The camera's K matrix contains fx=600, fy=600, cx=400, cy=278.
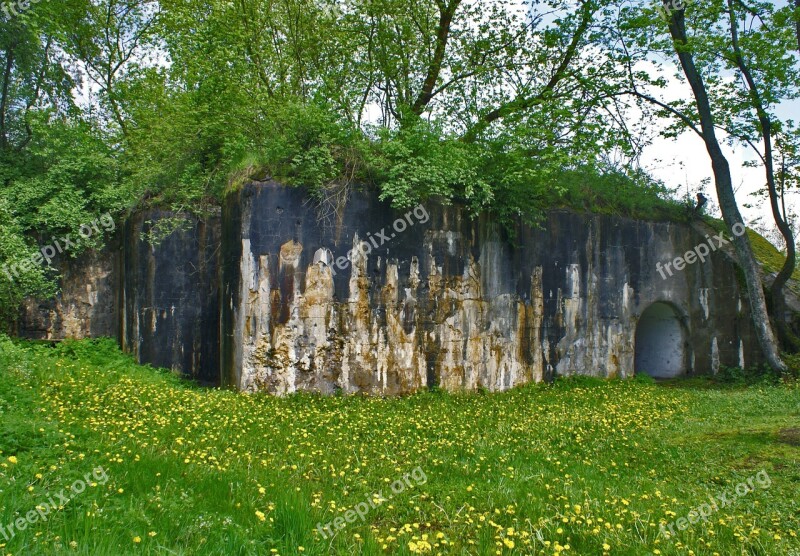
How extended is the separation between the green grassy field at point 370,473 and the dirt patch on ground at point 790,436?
4 centimetres

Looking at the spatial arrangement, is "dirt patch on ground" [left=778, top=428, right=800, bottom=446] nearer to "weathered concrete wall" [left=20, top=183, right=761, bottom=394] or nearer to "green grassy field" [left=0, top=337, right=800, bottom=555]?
"green grassy field" [left=0, top=337, right=800, bottom=555]

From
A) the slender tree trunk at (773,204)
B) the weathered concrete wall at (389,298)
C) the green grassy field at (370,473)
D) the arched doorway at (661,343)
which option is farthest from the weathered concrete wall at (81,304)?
the slender tree trunk at (773,204)

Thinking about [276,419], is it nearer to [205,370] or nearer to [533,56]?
[205,370]

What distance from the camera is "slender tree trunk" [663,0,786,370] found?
567 inches

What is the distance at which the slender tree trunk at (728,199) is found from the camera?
14.4 meters

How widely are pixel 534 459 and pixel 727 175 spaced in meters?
10.6

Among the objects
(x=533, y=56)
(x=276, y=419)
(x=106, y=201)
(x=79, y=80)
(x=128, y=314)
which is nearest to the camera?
(x=276, y=419)

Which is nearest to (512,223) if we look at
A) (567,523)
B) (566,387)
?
(566,387)

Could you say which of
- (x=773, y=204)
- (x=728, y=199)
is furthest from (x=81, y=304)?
(x=773, y=204)

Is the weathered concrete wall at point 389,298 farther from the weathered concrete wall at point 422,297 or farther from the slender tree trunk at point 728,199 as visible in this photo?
the slender tree trunk at point 728,199

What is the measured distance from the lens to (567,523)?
5.23 metres

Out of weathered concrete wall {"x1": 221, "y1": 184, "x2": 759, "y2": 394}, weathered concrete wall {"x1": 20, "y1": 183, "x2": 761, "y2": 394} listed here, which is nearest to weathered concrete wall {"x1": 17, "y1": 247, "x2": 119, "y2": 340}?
weathered concrete wall {"x1": 20, "y1": 183, "x2": 761, "y2": 394}

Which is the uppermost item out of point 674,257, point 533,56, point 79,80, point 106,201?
point 79,80

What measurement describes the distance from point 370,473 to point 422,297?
5756 mm
